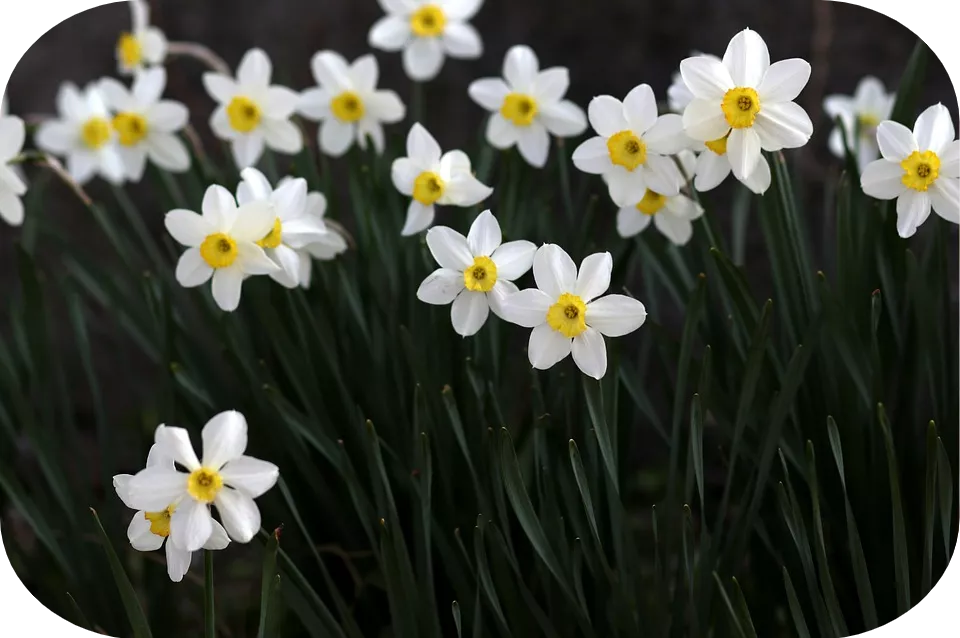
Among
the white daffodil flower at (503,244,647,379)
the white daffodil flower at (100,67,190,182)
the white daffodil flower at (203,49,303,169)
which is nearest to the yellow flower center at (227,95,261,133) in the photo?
the white daffodil flower at (203,49,303,169)

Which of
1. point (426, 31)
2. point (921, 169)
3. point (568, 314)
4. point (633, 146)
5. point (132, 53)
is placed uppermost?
point (132, 53)

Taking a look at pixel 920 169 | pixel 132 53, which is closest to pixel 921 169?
pixel 920 169

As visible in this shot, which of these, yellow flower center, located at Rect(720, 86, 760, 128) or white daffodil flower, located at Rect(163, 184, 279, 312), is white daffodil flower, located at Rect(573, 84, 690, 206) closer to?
yellow flower center, located at Rect(720, 86, 760, 128)

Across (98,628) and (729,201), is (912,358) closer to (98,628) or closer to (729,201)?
(729,201)

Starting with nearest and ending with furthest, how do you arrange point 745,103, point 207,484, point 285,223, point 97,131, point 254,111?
point 207,484 → point 745,103 → point 285,223 → point 254,111 → point 97,131

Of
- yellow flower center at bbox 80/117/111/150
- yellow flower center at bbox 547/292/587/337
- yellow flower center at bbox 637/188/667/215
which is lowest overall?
yellow flower center at bbox 547/292/587/337

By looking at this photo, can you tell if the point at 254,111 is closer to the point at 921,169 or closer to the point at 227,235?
the point at 227,235

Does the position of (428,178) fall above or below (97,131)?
below
